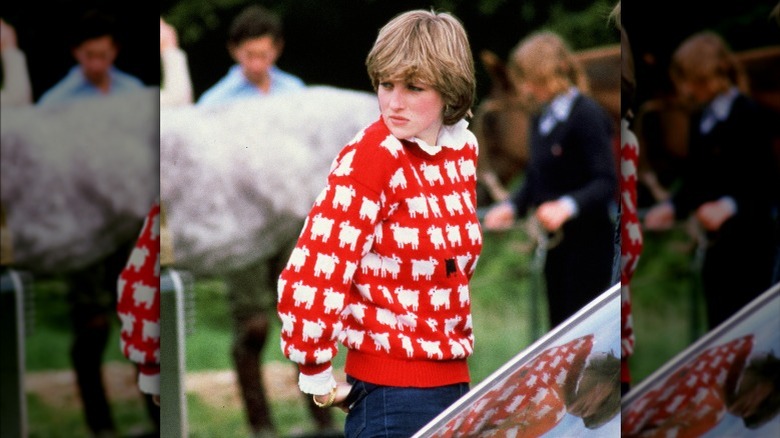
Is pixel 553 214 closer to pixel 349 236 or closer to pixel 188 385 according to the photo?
pixel 349 236

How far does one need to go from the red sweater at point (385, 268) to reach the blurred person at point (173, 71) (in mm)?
453

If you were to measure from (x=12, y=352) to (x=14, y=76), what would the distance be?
76cm

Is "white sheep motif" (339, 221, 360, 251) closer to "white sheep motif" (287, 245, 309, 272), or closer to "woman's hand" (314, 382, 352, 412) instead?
"white sheep motif" (287, 245, 309, 272)

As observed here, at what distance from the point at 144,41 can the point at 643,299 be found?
5.39 ft

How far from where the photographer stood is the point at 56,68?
2820mm

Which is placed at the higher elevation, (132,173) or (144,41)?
(144,41)

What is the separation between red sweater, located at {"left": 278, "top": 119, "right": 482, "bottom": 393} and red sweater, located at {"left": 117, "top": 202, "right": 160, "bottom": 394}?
485mm

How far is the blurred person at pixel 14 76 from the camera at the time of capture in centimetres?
280

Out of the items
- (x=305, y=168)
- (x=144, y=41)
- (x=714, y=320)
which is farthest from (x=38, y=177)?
(x=714, y=320)

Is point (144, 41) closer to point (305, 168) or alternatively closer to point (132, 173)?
point (132, 173)

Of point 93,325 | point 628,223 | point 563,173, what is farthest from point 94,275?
point 628,223

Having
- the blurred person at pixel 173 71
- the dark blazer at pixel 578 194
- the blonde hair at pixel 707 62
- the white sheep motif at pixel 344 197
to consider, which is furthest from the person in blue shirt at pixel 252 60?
the blonde hair at pixel 707 62

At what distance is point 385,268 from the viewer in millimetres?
2588

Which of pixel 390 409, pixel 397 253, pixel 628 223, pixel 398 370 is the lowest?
pixel 390 409
